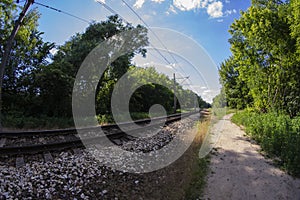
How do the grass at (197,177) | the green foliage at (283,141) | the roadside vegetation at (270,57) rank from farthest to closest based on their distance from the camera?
the roadside vegetation at (270,57)
the green foliage at (283,141)
the grass at (197,177)

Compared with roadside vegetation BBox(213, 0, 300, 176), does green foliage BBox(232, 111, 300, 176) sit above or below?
below

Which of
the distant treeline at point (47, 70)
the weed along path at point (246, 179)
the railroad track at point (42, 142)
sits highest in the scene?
the distant treeline at point (47, 70)

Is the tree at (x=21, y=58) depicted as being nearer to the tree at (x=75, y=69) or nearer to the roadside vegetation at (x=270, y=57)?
the tree at (x=75, y=69)

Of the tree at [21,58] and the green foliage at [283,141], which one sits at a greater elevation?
the tree at [21,58]

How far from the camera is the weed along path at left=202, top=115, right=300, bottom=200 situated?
4.15 meters

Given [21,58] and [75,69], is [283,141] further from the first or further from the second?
[21,58]

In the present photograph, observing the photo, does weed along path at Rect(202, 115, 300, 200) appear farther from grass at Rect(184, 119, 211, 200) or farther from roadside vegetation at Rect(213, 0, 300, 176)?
roadside vegetation at Rect(213, 0, 300, 176)

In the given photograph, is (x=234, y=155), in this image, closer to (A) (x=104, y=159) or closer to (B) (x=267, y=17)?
(A) (x=104, y=159)

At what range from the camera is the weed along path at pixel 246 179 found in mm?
4148

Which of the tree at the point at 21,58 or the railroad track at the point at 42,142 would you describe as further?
the tree at the point at 21,58

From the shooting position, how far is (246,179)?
4785 mm

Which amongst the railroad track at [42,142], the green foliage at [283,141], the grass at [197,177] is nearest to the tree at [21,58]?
the railroad track at [42,142]

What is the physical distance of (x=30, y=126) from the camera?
29.7ft

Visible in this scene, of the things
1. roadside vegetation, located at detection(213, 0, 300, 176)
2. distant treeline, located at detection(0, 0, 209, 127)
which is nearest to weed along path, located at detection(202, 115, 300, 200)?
roadside vegetation, located at detection(213, 0, 300, 176)
